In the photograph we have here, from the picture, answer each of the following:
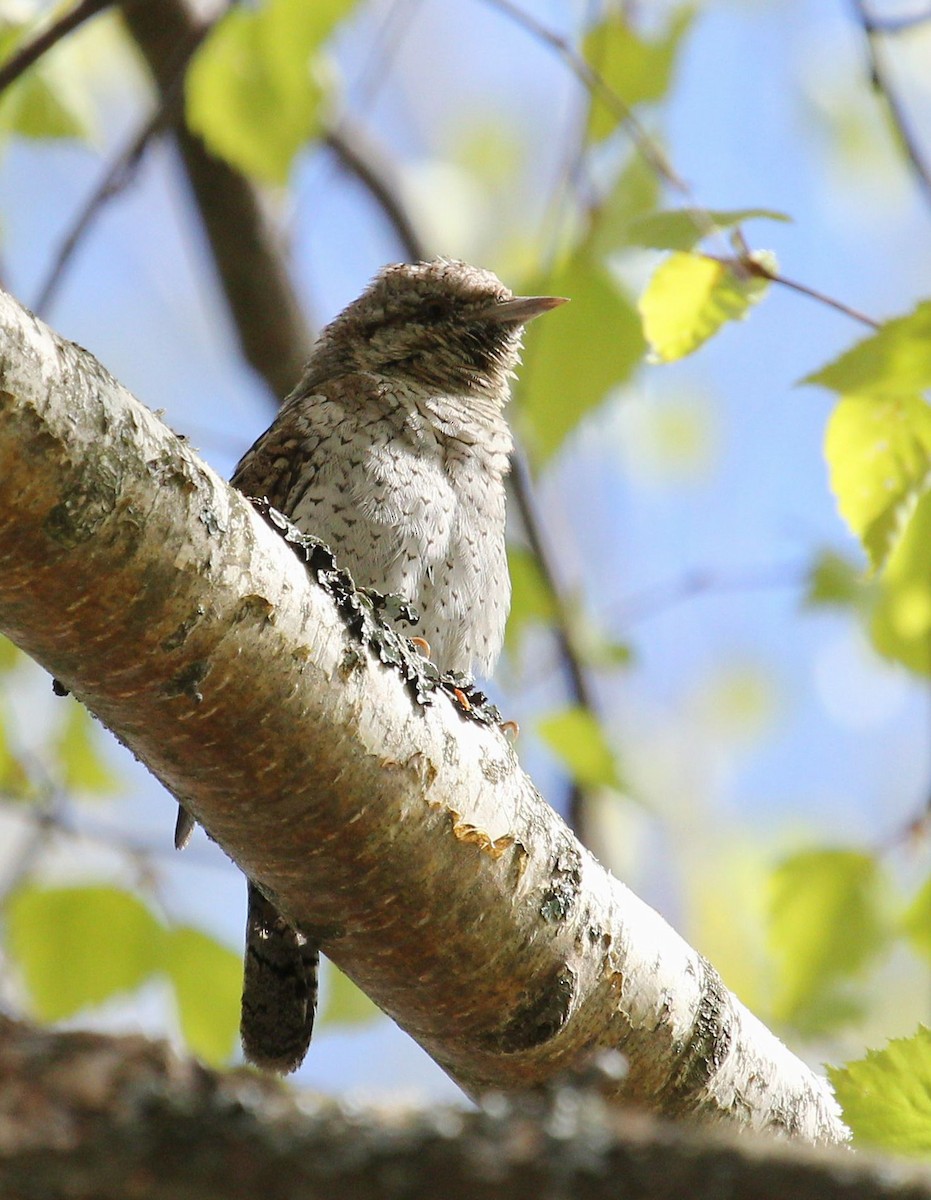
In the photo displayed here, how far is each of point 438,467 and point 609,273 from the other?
80cm

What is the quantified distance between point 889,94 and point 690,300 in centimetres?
83

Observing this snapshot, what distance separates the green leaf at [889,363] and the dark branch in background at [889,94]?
0.60m

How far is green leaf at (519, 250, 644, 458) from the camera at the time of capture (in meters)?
2.87

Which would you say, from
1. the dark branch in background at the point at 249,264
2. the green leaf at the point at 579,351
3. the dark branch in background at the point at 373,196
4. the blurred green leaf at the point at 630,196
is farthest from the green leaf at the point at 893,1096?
the dark branch in background at the point at 249,264

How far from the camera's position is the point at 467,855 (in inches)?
81.3

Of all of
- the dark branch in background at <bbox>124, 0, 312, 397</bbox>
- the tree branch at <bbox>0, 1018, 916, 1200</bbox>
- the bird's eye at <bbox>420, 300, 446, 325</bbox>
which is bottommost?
the tree branch at <bbox>0, 1018, 916, 1200</bbox>

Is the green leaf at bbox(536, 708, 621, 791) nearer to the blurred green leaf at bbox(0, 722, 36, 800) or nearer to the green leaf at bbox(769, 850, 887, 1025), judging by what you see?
the green leaf at bbox(769, 850, 887, 1025)

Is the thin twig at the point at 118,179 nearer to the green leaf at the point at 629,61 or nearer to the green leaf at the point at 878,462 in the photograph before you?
the green leaf at the point at 629,61

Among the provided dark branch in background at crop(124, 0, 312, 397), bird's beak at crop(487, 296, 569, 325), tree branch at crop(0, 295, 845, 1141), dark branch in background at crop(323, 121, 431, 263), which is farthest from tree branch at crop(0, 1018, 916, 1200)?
dark branch in background at crop(323, 121, 431, 263)

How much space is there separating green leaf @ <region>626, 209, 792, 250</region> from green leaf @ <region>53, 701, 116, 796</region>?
2488 millimetres

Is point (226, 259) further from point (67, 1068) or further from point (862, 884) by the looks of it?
point (67, 1068)

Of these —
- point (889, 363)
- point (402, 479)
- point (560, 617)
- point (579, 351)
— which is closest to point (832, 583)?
point (560, 617)

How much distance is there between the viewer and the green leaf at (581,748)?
344 cm

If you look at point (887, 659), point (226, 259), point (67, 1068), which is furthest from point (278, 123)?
point (67, 1068)
